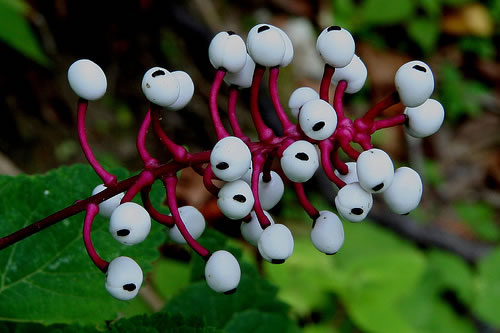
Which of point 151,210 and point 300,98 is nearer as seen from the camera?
point 151,210

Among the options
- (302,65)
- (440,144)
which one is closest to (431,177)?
(440,144)

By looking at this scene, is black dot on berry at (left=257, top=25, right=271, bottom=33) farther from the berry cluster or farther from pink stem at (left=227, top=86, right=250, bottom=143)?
pink stem at (left=227, top=86, right=250, bottom=143)

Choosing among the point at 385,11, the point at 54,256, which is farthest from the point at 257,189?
the point at 385,11

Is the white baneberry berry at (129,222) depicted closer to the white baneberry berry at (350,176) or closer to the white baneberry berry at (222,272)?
the white baneberry berry at (222,272)

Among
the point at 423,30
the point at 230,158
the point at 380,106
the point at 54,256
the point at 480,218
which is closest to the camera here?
the point at 230,158

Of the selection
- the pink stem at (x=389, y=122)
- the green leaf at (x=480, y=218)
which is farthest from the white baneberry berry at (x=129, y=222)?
the green leaf at (x=480, y=218)

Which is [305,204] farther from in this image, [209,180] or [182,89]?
[182,89]

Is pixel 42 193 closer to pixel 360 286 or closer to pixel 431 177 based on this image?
pixel 360 286
